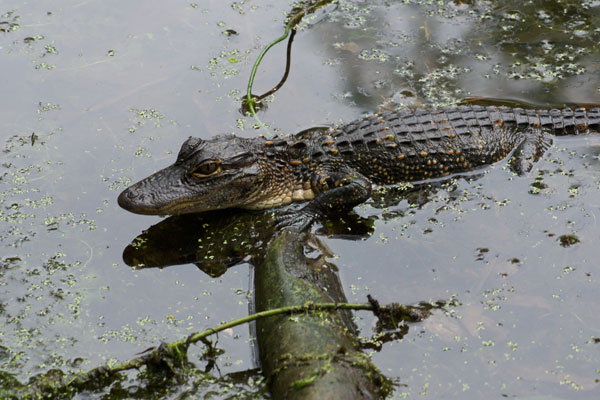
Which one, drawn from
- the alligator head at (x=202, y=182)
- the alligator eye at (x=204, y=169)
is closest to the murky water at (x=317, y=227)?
the alligator head at (x=202, y=182)

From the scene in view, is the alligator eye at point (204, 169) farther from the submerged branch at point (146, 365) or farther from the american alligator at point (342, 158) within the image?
the submerged branch at point (146, 365)

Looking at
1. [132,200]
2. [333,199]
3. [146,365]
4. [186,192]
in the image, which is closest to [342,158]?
[333,199]

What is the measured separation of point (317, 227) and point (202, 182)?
1.01 metres

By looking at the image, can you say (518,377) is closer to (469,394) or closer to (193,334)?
(469,394)

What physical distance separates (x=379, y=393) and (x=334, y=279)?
1.12m

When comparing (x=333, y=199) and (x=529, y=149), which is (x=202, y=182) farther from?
(x=529, y=149)

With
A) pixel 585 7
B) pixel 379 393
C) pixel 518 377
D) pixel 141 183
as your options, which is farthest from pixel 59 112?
pixel 585 7

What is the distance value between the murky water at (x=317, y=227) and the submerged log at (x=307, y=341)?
8.7 inches

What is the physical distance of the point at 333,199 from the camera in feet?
18.3

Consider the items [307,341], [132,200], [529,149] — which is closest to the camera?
[307,341]

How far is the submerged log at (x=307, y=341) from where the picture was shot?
367 cm

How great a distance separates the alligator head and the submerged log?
944mm

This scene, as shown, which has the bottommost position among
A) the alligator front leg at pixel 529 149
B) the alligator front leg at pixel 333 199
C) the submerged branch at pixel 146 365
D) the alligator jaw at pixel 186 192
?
the alligator front leg at pixel 529 149

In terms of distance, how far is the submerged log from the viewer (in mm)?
3672
